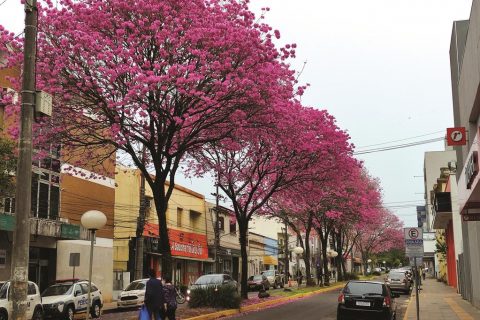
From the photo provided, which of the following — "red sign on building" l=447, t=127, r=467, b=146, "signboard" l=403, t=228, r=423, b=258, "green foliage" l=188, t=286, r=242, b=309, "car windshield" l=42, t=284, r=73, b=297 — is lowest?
"green foliage" l=188, t=286, r=242, b=309

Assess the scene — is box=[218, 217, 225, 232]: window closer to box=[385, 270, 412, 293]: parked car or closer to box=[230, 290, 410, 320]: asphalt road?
box=[385, 270, 412, 293]: parked car

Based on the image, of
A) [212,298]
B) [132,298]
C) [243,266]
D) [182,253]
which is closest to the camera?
[212,298]

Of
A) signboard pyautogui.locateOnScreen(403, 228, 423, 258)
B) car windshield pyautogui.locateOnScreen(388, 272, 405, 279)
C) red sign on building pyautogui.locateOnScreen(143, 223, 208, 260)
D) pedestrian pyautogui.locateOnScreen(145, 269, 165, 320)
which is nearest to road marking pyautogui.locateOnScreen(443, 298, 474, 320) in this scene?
signboard pyautogui.locateOnScreen(403, 228, 423, 258)

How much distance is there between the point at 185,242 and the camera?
44.6 meters

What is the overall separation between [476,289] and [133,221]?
2255 cm

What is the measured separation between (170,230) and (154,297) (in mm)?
28249

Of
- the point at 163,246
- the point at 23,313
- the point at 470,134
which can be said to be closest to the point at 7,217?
the point at 163,246

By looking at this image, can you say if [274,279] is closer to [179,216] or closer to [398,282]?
[179,216]

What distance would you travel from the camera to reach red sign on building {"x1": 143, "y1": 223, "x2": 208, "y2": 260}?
39625mm

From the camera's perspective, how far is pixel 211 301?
68.5 ft

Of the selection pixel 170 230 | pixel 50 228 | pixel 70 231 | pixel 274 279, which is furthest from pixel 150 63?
pixel 274 279

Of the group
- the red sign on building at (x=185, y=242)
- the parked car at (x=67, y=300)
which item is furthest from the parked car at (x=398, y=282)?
the parked car at (x=67, y=300)

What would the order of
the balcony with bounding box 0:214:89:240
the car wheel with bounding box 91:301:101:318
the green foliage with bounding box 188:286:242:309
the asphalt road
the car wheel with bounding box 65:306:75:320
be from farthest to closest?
the car wheel with bounding box 91:301:101:318
the balcony with bounding box 0:214:89:240
the green foliage with bounding box 188:286:242:309
the car wheel with bounding box 65:306:75:320
the asphalt road

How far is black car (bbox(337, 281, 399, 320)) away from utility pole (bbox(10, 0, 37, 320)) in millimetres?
10697
